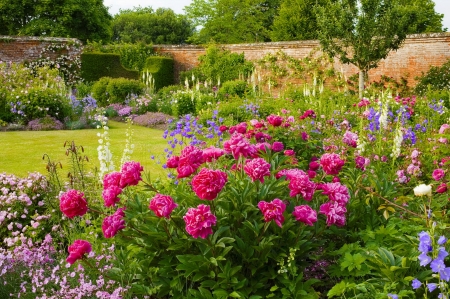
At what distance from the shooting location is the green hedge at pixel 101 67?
20453 mm

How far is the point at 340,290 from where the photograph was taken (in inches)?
81.1

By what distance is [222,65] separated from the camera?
19.8 m

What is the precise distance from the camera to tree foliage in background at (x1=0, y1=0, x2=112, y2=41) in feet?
88.9

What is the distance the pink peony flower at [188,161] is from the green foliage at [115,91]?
13.3m

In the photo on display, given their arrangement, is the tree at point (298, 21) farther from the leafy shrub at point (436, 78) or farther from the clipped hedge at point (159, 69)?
the leafy shrub at point (436, 78)

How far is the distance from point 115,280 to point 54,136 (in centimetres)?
809

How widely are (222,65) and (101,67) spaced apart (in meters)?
5.20

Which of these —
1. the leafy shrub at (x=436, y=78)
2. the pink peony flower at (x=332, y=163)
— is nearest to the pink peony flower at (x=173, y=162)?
the pink peony flower at (x=332, y=163)

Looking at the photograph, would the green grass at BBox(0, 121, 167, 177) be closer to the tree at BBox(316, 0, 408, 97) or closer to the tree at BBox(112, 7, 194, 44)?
the tree at BBox(316, 0, 408, 97)

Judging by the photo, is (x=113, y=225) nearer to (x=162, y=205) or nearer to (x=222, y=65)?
(x=162, y=205)

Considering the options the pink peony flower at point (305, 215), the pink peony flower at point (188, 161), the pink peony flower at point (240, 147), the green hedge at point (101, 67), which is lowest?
the pink peony flower at point (305, 215)

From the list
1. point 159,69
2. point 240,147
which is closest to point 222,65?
point 159,69

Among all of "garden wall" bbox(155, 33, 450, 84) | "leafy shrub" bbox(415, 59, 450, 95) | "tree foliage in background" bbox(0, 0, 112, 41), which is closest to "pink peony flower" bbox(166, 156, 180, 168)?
"leafy shrub" bbox(415, 59, 450, 95)

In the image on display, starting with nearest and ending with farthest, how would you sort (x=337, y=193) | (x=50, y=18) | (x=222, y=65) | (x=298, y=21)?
(x=337, y=193), (x=222, y=65), (x=298, y=21), (x=50, y=18)
